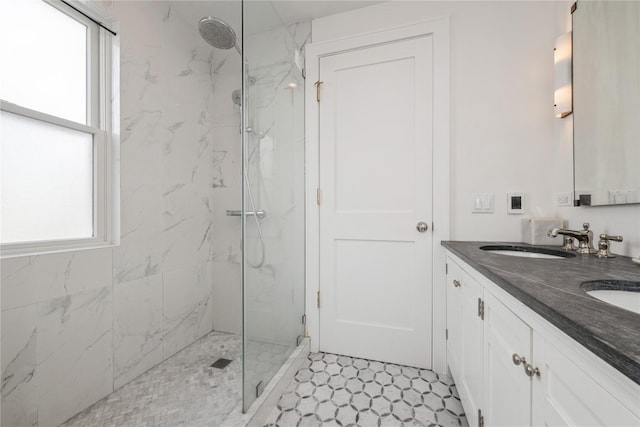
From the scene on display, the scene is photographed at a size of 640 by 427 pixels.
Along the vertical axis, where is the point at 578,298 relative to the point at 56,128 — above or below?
below

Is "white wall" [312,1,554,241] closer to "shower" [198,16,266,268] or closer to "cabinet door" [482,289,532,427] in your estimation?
"cabinet door" [482,289,532,427]

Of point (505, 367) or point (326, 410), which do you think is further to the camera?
point (326, 410)

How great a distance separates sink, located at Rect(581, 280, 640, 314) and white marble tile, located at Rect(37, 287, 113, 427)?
2.04 metres

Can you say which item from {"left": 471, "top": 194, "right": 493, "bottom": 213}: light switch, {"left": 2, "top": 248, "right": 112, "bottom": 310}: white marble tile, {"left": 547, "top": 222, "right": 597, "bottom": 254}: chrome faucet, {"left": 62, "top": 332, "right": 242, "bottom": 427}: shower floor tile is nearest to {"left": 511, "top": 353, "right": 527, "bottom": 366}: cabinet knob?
{"left": 547, "top": 222, "right": 597, "bottom": 254}: chrome faucet

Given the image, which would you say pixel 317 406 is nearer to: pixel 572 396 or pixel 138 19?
pixel 572 396

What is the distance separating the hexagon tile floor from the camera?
4.18 feet

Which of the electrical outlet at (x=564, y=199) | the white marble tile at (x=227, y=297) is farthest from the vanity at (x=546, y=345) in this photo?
the white marble tile at (x=227, y=297)

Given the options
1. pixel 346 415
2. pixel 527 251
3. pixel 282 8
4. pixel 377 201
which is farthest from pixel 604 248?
pixel 282 8

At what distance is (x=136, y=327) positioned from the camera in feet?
5.32

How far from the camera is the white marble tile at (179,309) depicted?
1.84 metres

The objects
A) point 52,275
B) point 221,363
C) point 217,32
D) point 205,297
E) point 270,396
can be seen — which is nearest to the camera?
point 52,275

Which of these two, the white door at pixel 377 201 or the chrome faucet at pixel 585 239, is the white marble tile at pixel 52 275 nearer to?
the white door at pixel 377 201

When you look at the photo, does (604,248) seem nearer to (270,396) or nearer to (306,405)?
(306,405)

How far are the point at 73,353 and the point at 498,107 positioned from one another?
2677mm
